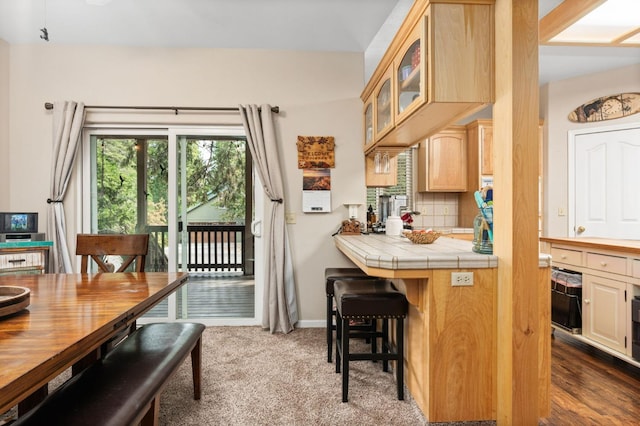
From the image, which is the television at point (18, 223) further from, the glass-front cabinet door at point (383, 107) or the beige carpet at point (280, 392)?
the glass-front cabinet door at point (383, 107)

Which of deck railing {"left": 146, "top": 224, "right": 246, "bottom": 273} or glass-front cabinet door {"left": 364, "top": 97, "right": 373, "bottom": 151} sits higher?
glass-front cabinet door {"left": 364, "top": 97, "right": 373, "bottom": 151}

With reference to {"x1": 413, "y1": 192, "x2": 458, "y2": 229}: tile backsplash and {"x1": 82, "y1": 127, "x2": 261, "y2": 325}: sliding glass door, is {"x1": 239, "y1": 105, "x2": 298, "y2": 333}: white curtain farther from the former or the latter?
{"x1": 413, "y1": 192, "x2": 458, "y2": 229}: tile backsplash

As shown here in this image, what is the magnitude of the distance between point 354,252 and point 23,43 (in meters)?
3.84

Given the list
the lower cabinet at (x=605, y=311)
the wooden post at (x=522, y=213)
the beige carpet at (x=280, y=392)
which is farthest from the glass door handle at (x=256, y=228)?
the lower cabinet at (x=605, y=311)

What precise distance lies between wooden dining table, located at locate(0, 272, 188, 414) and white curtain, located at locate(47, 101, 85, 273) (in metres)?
1.48

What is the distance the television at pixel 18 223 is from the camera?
302 cm

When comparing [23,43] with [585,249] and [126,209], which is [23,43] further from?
[585,249]

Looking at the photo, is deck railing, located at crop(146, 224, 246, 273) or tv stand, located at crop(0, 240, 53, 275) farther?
deck railing, located at crop(146, 224, 246, 273)

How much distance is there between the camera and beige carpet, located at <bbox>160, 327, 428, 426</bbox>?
191cm

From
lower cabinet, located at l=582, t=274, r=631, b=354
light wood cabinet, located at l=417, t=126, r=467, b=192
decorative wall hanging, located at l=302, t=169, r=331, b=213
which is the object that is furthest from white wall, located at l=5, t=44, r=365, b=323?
lower cabinet, located at l=582, t=274, r=631, b=354

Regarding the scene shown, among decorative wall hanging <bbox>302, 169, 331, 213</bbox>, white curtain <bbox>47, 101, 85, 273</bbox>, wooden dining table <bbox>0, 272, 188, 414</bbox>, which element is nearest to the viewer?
wooden dining table <bbox>0, 272, 188, 414</bbox>

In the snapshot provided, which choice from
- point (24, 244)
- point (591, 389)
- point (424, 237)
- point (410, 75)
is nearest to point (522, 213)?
point (424, 237)

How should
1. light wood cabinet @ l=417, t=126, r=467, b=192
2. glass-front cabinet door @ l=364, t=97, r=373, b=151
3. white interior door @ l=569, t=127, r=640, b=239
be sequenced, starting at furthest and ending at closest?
light wood cabinet @ l=417, t=126, r=467, b=192 → white interior door @ l=569, t=127, r=640, b=239 → glass-front cabinet door @ l=364, t=97, r=373, b=151

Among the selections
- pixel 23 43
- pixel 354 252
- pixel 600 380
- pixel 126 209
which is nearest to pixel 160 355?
pixel 354 252
